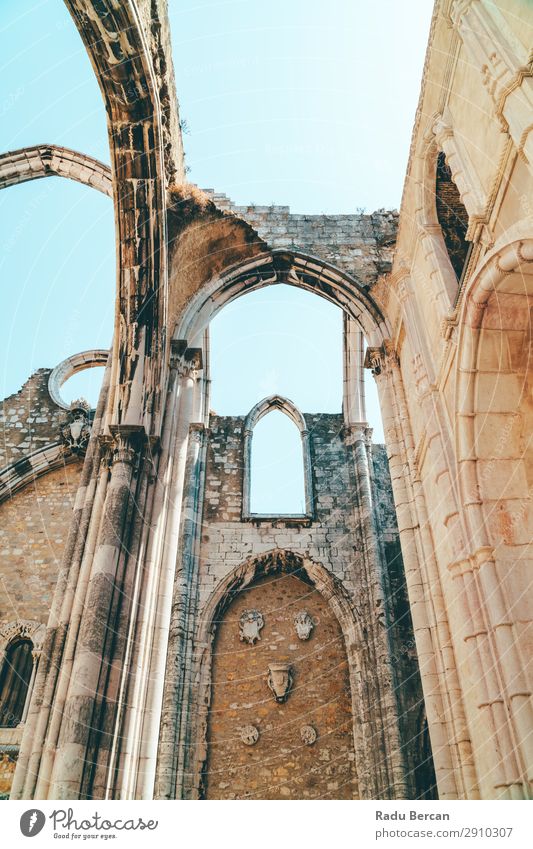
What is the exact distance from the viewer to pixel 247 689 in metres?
8.85

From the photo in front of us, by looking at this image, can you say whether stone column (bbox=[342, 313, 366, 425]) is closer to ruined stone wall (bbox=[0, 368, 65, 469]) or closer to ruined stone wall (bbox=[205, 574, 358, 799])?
ruined stone wall (bbox=[205, 574, 358, 799])

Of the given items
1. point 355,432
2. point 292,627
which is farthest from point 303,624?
point 355,432

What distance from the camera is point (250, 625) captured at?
936 centimetres

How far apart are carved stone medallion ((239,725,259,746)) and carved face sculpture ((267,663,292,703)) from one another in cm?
54

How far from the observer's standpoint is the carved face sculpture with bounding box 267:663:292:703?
870cm

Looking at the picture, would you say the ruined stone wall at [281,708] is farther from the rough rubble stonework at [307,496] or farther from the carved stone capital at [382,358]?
the carved stone capital at [382,358]

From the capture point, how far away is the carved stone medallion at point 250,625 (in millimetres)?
9250

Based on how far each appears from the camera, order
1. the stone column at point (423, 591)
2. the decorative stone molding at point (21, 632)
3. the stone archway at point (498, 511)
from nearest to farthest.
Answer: the stone archway at point (498, 511) → the stone column at point (423, 591) → the decorative stone molding at point (21, 632)

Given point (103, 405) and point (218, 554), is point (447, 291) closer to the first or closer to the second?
point (103, 405)

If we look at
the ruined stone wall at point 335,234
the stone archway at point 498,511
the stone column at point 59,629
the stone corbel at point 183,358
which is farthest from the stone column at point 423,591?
the stone column at point 59,629

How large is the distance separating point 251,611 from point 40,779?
554 centimetres

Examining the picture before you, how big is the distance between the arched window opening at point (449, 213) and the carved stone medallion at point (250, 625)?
6267mm

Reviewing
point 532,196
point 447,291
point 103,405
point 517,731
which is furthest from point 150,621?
point 532,196

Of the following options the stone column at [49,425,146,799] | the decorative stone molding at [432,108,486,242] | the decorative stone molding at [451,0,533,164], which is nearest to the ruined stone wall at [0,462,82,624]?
the stone column at [49,425,146,799]
